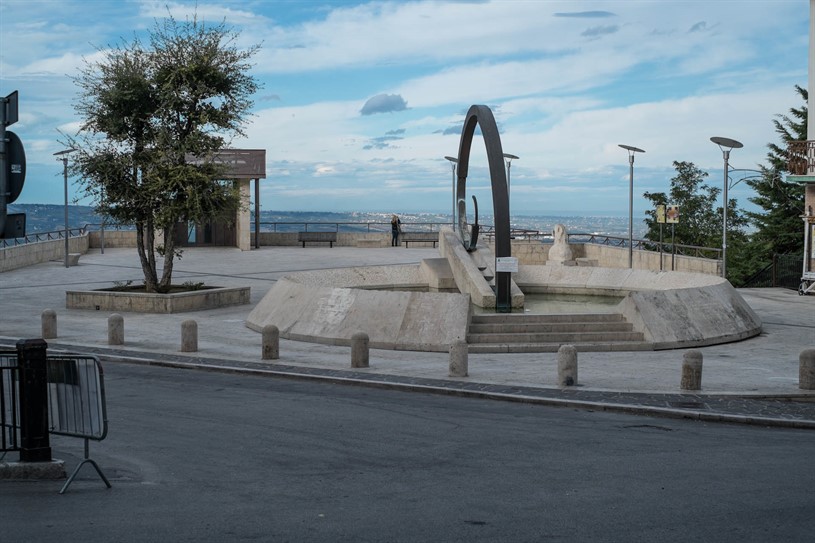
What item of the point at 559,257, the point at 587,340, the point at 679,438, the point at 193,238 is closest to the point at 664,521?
the point at 679,438

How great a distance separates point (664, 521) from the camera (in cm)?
796

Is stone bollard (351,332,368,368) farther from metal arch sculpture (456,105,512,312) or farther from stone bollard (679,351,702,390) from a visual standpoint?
metal arch sculpture (456,105,512,312)

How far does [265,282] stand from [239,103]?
7573 mm

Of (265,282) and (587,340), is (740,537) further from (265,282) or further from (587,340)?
(265,282)

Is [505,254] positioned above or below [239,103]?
below

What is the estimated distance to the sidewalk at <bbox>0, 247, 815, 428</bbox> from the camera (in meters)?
14.0

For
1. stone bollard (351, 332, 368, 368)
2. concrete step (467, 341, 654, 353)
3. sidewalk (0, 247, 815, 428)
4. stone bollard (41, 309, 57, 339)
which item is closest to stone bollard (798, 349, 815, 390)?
sidewalk (0, 247, 815, 428)

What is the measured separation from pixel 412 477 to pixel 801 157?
26.3 meters

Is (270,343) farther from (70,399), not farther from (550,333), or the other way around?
(70,399)

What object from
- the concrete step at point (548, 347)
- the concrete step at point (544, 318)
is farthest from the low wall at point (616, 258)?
the concrete step at point (548, 347)

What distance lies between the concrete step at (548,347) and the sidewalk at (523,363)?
19cm

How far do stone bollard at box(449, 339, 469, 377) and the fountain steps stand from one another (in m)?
2.89

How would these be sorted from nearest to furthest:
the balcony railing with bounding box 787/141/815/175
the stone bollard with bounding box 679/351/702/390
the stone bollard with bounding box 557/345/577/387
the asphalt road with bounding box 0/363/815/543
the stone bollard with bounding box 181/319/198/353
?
the asphalt road with bounding box 0/363/815/543
the stone bollard with bounding box 679/351/702/390
the stone bollard with bounding box 557/345/577/387
the stone bollard with bounding box 181/319/198/353
the balcony railing with bounding box 787/141/815/175

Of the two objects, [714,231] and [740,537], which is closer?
[740,537]
